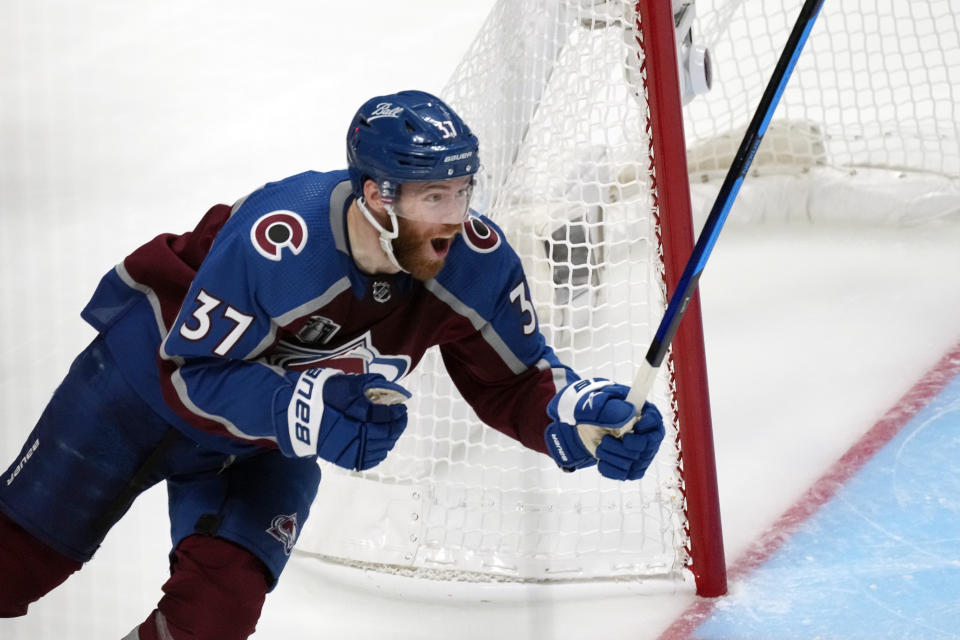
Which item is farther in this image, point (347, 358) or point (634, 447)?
point (347, 358)

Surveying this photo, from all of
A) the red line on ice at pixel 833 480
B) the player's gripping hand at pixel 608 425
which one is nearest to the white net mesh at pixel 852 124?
the red line on ice at pixel 833 480

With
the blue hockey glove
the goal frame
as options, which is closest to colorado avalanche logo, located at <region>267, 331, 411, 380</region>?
the blue hockey glove

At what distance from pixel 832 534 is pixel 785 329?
0.90m

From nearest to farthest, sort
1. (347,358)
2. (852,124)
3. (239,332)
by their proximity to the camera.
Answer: (239,332), (347,358), (852,124)

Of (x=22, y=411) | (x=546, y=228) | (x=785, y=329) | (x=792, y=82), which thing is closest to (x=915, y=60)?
(x=792, y=82)

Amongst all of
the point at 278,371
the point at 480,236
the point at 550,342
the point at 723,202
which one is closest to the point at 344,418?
the point at 278,371

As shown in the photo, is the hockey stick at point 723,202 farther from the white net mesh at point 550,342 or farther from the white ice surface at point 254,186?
the white ice surface at point 254,186

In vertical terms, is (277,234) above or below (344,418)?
above

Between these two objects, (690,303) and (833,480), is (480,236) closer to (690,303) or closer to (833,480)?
(690,303)

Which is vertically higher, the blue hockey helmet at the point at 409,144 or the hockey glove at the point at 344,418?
the blue hockey helmet at the point at 409,144

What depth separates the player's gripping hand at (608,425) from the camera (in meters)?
2.04

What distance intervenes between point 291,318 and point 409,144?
34 centimetres

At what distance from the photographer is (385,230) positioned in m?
2.01

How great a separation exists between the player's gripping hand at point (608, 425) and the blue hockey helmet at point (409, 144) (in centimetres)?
39
